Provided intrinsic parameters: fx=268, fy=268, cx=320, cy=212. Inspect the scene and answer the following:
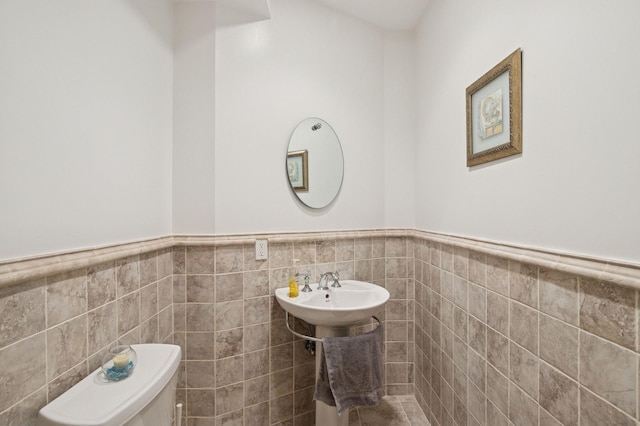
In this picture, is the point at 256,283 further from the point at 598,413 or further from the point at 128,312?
the point at 598,413

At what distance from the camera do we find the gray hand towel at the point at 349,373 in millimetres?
1354

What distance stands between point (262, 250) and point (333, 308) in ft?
1.85

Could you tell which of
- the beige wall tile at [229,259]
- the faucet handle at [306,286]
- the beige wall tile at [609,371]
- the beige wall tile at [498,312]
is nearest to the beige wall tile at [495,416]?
the beige wall tile at [498,312]

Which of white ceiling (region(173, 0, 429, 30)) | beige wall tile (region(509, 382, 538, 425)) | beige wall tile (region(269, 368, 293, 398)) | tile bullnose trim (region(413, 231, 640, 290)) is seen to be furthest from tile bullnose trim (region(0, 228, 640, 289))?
white ceiling (region(173, 0, 429, 30))

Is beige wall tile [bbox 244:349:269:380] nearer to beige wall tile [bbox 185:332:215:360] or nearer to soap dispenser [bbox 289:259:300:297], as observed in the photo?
beige wall tile [bbox 185:332:215:360]

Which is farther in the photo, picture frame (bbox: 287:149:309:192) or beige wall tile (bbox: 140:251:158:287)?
Result: picture frame (bbox: 287:149:309:192)

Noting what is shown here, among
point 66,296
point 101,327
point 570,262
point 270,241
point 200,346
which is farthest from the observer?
point 270,241

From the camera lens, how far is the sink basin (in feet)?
4.33

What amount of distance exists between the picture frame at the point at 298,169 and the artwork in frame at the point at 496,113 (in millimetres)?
928

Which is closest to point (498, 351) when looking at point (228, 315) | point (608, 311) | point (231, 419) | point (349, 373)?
point (608, 311)

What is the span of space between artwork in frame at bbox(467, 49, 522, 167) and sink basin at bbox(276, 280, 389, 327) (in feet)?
2.84

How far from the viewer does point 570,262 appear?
0.80 metres

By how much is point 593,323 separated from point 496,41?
3.64ft

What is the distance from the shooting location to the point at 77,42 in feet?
3.11
